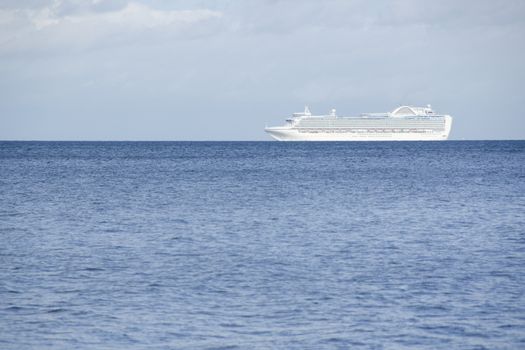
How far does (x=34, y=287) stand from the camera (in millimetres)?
17516

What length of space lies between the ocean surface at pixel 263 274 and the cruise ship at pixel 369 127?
111 meters

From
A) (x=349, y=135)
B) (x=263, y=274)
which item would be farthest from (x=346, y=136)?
(x=263, y=274)

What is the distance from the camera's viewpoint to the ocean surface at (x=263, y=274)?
14.0 meters

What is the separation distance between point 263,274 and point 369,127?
438ft

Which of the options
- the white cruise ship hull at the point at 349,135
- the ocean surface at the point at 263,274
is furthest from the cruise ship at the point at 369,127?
the ocean surface at the point at 263,274

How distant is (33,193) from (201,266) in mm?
26024

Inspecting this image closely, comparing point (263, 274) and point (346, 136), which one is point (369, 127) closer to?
point (346, 136)

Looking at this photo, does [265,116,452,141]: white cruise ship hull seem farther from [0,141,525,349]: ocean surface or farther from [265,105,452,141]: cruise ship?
[0,141,525,349]: ocean surface

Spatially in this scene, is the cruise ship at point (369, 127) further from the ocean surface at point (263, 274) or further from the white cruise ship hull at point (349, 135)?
the ocean surface at point (263, 274)

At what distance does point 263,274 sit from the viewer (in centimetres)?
1883

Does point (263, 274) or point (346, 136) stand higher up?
point (346, 136)

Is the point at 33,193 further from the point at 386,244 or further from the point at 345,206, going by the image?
the point at 386,244

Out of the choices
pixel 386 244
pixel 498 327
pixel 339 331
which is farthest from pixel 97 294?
pixel 386 244

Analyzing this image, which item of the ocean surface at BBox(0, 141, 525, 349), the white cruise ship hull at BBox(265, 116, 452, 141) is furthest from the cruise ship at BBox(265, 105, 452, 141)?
the ocean surface at BBox(0, 141, 525, 349)
